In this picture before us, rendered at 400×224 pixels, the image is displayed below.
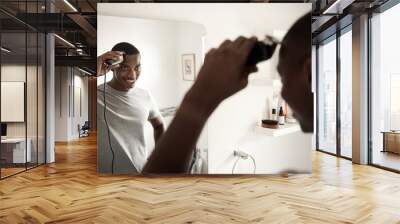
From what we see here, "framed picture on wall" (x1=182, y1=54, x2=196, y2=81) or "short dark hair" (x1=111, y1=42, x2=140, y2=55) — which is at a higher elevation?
"short dark hair" (x1=111, y1=42, x2=140, y2=55)

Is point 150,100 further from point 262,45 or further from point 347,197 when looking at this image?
point 347,197

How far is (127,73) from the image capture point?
18.3 ft

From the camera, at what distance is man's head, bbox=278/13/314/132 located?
5488 millimetres

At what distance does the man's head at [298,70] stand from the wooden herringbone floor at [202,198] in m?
1.02

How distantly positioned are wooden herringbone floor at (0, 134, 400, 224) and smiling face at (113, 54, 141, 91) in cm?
144

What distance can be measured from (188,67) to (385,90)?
3.78 meters

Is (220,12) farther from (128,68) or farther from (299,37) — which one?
(128,68)

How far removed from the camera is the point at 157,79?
18.4ft

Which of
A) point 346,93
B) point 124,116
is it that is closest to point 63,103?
point 124,116

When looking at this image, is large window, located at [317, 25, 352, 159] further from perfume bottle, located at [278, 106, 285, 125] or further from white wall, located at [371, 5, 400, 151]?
perfume bottle, located at [278, 106, 285, 125]

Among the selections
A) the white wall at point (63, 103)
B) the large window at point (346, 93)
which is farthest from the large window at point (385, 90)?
the white wall at point (63, 103)

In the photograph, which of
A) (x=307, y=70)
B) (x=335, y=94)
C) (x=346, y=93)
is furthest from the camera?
(x=335, y=94)

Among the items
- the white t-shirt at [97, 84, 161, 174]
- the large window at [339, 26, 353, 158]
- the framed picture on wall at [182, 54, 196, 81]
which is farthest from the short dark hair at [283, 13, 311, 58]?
the large window at [339, 26, 353, 158]

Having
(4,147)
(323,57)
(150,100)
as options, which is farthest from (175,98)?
(323,57)
